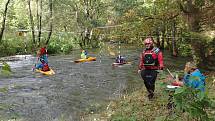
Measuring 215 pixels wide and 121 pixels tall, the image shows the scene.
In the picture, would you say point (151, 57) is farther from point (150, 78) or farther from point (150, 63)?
point (150, 78)

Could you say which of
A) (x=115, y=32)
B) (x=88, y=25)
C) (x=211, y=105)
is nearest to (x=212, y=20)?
(x=115, y=32)

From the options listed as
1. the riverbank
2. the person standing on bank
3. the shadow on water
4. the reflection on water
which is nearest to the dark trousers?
the person standing on bank

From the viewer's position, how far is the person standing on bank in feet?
33.9

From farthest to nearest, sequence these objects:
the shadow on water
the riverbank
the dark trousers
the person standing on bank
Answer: the shadow on water → the dark trousers → the person standing on bank → the riverbank

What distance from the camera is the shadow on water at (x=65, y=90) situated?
1081 cm

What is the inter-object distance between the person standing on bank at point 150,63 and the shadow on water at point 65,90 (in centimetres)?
117

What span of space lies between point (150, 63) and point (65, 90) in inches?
220

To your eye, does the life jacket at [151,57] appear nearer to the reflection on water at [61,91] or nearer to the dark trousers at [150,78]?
the dark trousers at [150,78]

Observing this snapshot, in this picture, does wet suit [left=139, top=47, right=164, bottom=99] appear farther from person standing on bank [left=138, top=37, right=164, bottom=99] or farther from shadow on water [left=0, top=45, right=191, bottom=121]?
shadow on water [left=0, top=45, right=191, bottom=121]

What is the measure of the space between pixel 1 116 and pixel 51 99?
3062mm

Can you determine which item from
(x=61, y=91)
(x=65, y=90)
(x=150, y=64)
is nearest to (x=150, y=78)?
(x=150, y=64)

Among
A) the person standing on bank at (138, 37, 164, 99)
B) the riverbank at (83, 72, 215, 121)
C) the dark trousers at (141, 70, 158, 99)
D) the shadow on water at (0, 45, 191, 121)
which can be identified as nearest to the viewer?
the riverbank at (83, 72, 215, 121)

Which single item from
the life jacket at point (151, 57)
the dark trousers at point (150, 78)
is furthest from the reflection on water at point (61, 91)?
the dark trousers at point (150, 78)

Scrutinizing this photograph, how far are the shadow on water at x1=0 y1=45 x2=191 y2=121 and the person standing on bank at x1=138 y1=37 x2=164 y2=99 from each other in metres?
1.17
